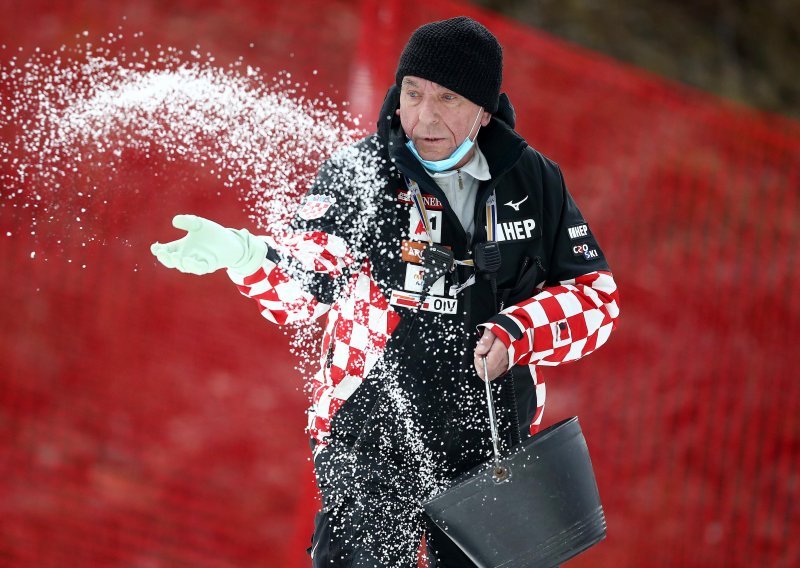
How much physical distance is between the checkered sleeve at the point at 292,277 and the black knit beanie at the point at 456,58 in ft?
1.26

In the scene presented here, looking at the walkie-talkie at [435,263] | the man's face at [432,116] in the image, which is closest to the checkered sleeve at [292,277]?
the walkie-talkie at [435,263]

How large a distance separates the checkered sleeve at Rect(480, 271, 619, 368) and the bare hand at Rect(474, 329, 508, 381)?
0.04ft

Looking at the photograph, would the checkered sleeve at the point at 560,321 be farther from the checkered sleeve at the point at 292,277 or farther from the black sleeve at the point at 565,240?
the checkered sleeve at the point at 292,277

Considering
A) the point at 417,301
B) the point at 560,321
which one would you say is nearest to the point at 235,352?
the point at 417,301

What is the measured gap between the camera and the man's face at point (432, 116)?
1964mm

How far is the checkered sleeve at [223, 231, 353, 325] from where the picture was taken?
1837mm

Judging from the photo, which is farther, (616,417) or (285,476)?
(616,417)

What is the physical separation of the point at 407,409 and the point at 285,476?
178cm

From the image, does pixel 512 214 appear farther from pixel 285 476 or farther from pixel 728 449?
pixel 728 449

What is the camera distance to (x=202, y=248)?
5.61 feet

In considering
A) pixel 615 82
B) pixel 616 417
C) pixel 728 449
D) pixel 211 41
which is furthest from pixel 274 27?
pixel 728 449

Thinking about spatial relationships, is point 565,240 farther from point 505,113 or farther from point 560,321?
point 505,113

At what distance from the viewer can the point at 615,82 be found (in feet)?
14.1

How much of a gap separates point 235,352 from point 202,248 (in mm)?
1864
